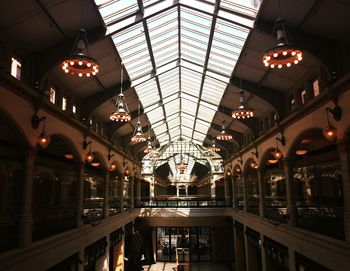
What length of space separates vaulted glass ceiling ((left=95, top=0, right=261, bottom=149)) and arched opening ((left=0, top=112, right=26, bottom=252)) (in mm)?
5374

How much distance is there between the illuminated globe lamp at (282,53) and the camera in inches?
287

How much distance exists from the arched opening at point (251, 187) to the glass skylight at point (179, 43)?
553 centimetres

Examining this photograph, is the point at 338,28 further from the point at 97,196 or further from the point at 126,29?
the point at 97,196

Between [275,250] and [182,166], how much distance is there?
16848 millimetres

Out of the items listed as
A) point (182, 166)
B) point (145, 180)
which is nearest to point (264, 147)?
point (182, 166)

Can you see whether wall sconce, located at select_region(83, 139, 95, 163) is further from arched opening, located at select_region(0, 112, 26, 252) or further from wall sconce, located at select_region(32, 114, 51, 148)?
arched opening, located at select_region(0, 112, 26, 252)

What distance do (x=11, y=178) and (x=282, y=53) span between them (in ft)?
30.6

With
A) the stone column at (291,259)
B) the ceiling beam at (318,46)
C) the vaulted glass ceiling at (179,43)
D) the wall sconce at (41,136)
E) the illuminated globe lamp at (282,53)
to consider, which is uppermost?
the vaulted glass ceiling at (179,43)

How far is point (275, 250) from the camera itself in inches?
674

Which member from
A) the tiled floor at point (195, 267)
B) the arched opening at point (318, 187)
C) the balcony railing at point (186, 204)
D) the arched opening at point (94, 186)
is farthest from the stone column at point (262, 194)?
the tiled floor at point (195, 267)

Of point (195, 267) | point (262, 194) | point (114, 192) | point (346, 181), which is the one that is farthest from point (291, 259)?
point (195, 267)

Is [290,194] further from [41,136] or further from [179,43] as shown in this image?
[41,136]

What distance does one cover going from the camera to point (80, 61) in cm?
763

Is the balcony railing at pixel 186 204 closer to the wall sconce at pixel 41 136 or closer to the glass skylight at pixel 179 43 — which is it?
the glass skylight at pixel 179 43
